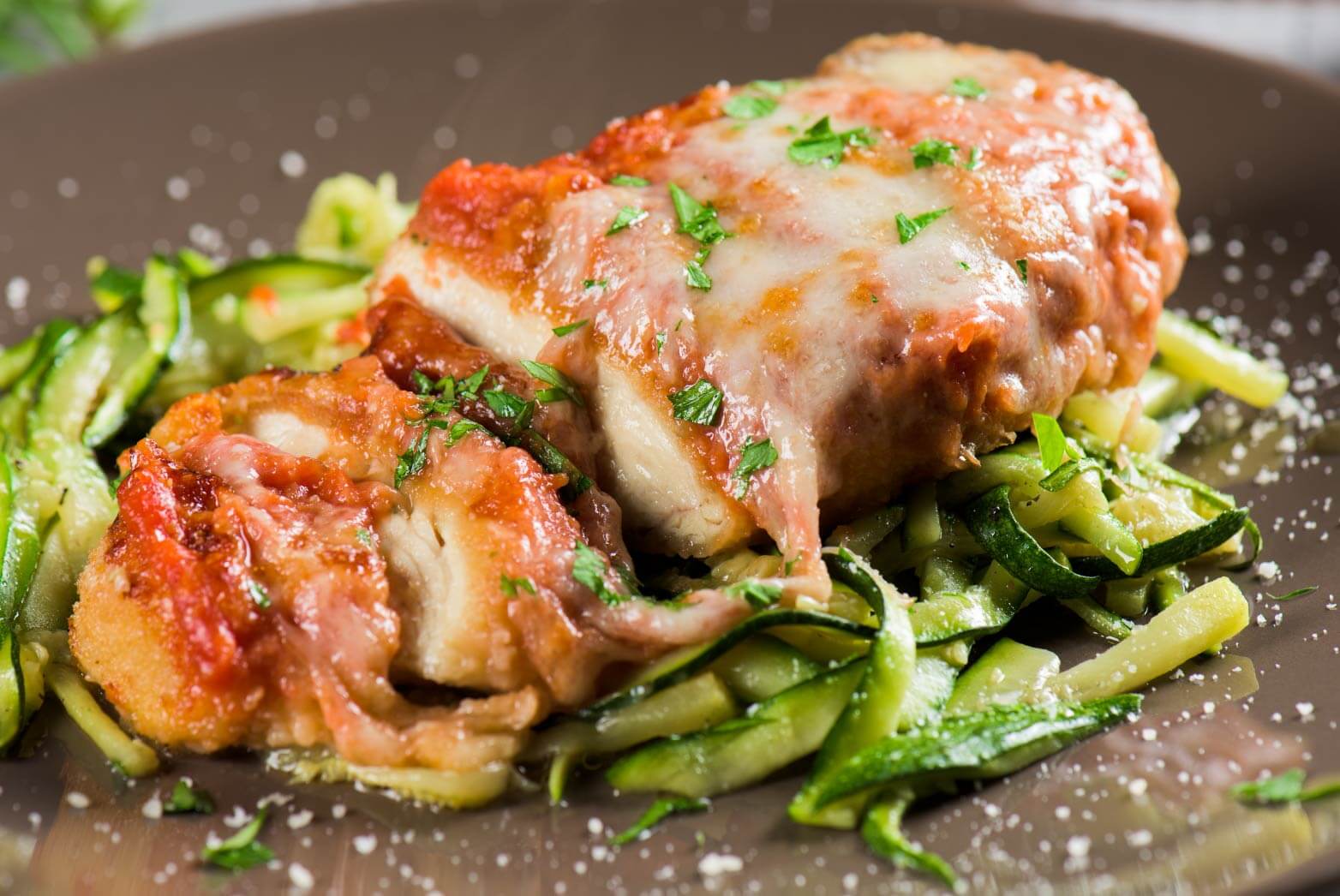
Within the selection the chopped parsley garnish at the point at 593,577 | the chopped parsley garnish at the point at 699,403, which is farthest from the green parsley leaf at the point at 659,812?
the chopped parsley garnish at the point at 699,403

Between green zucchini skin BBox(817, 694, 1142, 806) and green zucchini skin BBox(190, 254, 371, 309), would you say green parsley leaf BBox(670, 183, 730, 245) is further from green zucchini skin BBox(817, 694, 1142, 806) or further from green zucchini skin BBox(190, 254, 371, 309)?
green zucchini skin BBox(190, 254, 371, 309)

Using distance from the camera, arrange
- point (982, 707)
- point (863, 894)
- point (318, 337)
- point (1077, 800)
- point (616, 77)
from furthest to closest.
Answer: point (616, 77) < point (318, 337) < point (982, 707) < point (1077, 800) < point (863, 894)

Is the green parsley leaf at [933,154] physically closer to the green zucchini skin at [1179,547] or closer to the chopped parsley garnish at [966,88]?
the chopped parsley garnish at [966,88]

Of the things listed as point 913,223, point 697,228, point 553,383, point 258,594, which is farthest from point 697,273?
point 258,594

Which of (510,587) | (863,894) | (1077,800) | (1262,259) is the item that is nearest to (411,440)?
(510,587)

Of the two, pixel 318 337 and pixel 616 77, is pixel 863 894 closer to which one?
pixel 318 337
